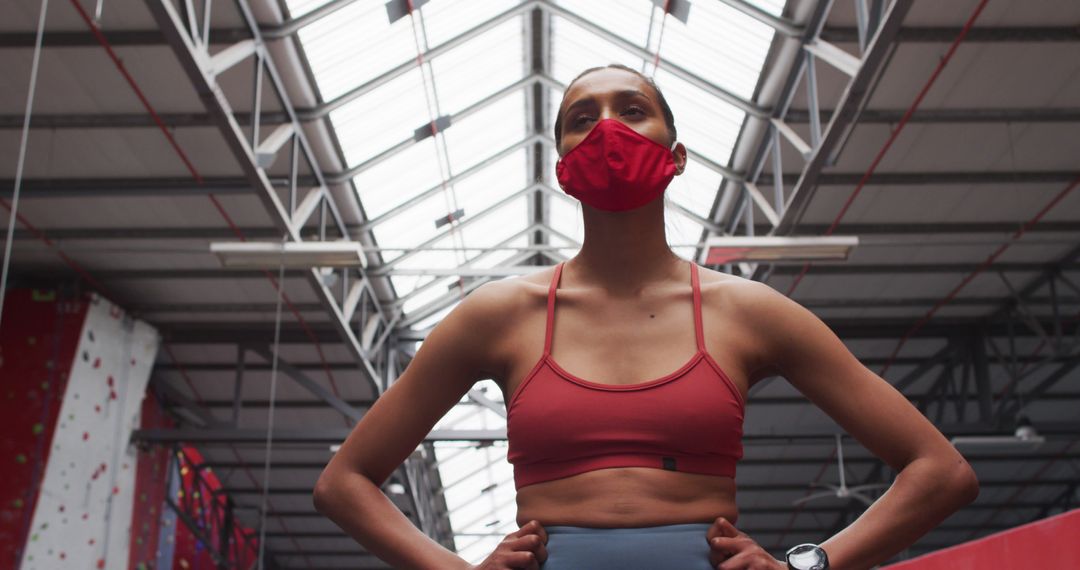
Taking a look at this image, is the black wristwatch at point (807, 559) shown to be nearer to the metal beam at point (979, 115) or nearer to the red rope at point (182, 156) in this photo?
the red rope at point (182, 156)

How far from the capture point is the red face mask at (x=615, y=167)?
1.30 meters

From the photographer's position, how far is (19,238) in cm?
1141

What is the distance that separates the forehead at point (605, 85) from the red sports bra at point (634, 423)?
36cm

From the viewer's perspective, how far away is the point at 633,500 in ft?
3.86

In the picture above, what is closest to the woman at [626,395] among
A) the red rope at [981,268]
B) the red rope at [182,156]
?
the red rope at [182,156]

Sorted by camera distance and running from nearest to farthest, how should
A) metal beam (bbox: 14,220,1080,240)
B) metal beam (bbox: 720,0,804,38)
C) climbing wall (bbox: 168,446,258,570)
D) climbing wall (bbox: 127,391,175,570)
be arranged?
metal beam (bbox: 720,0,804,38) < metal beam (bbox: 14,220,1080,240) < climbing wall (bbox: 127,391,175,570) < climbing wall (bbox: 168,446,258,570)

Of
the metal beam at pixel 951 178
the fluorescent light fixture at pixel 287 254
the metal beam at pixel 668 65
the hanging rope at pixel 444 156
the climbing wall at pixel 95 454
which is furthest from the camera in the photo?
the climbing wall at pixel 95 454

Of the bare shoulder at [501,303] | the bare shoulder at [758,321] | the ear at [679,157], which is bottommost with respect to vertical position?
the bare shoulder at [758,321]

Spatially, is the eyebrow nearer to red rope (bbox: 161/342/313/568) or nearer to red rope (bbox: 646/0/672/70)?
red rope (bbox: 646/0/672/70)

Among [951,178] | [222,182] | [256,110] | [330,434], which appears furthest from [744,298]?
[330,434]

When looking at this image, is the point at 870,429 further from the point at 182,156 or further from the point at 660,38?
the point at 182,156

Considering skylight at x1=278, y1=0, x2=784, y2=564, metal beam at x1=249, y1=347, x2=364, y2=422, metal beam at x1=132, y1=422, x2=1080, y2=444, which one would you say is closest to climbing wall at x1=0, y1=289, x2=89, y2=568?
metal beam at x1=132, y1=422, x2=1080, y2=444

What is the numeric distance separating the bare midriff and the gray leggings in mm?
12

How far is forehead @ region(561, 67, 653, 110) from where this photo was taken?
4.55ft
